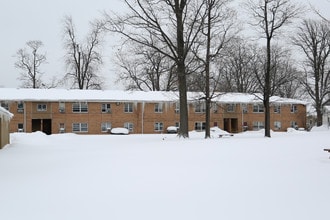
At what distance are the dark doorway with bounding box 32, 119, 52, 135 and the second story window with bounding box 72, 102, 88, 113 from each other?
3.80m

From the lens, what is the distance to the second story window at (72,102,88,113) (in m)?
48.8

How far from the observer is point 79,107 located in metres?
48.9

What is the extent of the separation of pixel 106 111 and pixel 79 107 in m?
3.38

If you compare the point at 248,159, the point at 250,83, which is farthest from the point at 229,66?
the point at 248,159

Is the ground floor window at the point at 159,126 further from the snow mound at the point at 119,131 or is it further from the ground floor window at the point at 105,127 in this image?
the ground floor window at the point at 105,127

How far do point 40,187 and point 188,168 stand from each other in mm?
4449

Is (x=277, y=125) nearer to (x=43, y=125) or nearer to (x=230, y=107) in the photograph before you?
(x=230, y=107)

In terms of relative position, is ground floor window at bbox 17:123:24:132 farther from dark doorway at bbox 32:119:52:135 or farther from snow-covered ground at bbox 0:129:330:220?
snow-covered ground at bbox 0:129:330:220

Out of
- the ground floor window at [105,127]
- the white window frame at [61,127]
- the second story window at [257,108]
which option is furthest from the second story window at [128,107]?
the second story window at [257,108]

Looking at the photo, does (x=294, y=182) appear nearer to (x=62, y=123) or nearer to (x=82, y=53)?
(x=62, y=123)

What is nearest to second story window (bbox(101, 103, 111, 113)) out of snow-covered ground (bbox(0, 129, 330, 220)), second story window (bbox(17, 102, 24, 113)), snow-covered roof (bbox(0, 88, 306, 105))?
snow-covered roof (bbox(0, 88, 306, 105))

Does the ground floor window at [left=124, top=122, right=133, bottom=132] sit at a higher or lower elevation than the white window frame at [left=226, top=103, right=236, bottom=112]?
lower

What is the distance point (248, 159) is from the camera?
13.9 meters

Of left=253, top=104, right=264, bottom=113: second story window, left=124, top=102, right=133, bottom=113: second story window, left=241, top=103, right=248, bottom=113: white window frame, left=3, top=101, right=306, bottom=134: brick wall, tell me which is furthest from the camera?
left=253, top=104, right=264, bottom=113: second story window
